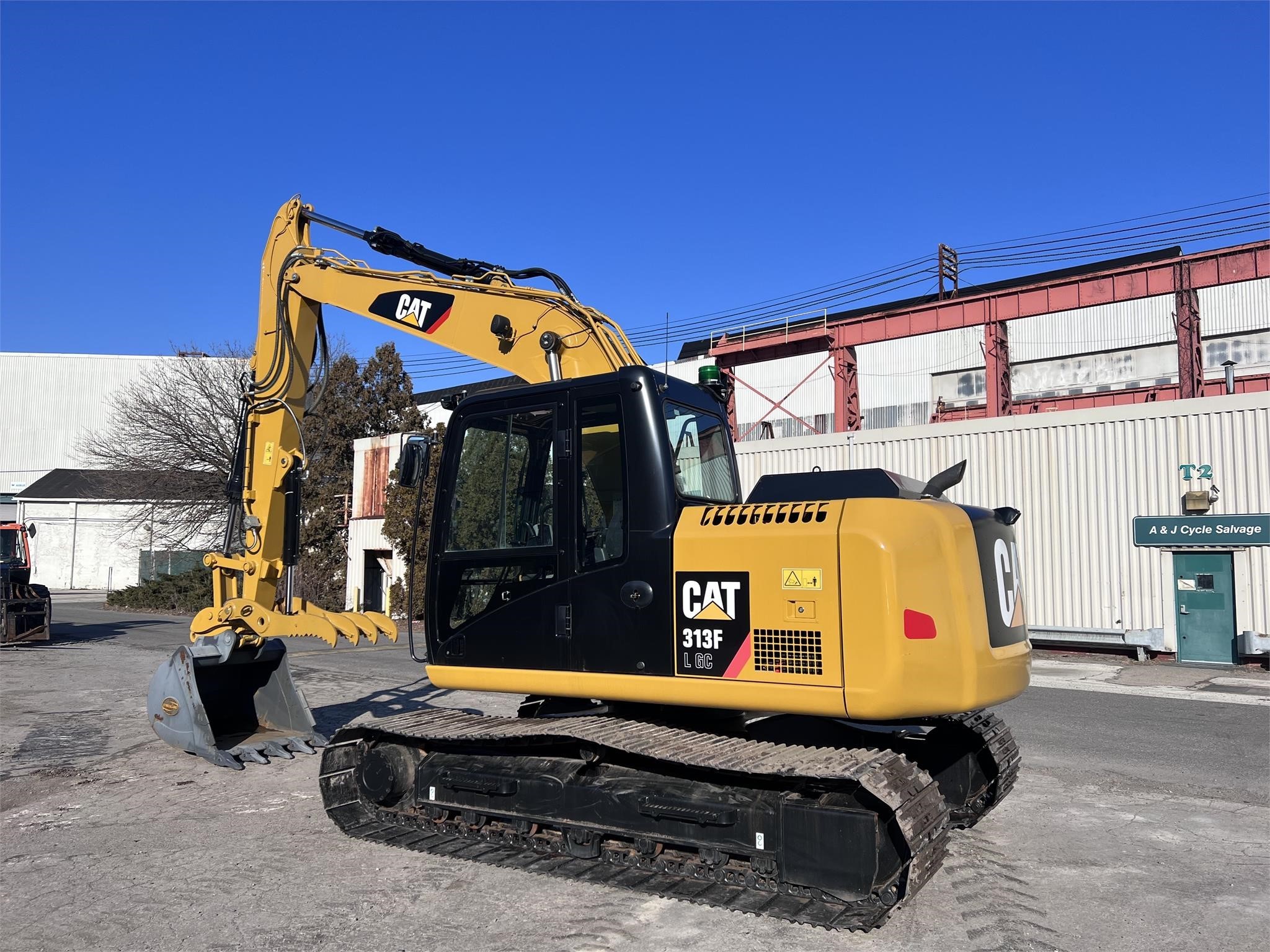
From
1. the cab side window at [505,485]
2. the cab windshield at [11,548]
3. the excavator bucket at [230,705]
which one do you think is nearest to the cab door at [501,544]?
the cab side window at [505,485]

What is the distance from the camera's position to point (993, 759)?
6.22 meters

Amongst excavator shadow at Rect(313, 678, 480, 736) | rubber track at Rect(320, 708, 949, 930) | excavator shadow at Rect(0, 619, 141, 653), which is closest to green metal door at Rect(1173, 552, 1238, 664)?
excavator shadow at Rect(313, 678, 480, 736)

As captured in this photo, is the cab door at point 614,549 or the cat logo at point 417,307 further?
the cat logo at point 417,307

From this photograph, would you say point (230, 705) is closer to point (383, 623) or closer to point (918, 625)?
point (383, 623)

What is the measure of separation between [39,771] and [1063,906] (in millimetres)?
8030

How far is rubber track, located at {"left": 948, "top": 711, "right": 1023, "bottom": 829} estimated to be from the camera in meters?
6.23

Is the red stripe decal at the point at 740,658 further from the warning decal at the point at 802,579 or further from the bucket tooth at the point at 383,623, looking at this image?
the bucket tooth at the point at 383,623

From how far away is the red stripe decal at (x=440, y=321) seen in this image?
23.7 ft

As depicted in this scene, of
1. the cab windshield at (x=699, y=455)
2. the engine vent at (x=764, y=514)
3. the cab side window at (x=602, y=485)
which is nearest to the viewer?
the engine vent at (x=764, y=514)

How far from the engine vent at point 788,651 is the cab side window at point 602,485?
38.1 inches

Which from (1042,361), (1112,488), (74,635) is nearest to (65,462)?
(74,635)

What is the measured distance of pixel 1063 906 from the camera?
5.14 metres

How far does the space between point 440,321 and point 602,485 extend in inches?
94.9

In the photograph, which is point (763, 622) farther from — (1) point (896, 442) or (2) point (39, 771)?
Answer: (1) point (896, 442)
